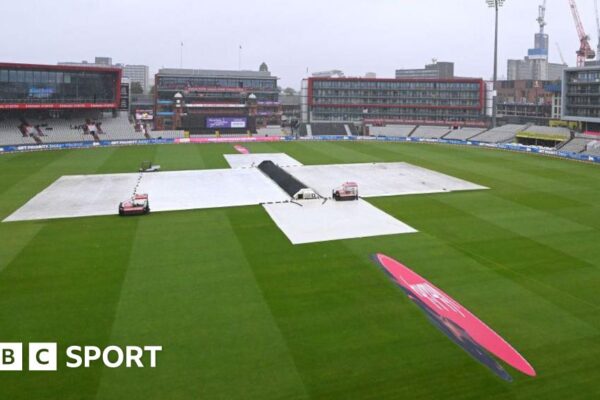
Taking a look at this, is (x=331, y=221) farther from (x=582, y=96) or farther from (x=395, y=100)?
(x=395, y=100)

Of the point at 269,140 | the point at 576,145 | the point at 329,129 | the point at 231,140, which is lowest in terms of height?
the point at 576,145

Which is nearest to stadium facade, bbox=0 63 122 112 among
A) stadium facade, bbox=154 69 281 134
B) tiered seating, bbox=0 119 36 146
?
tiered seating, bbox=0 119 36 146

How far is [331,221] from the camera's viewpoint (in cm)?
3538

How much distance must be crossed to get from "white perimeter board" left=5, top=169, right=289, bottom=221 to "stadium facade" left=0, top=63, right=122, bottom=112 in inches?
1929

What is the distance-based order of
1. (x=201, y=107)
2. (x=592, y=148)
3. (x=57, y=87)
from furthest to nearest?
(x=201, y=107)
(x=57, y=87)
(x=592, y=148)

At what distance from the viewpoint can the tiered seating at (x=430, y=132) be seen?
11775cm

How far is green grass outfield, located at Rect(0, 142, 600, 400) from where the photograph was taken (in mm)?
15609

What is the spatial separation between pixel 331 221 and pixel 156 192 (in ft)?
64.6

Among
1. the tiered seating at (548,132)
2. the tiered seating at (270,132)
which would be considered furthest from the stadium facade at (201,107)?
the tiered seating at (548,132)

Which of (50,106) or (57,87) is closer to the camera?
(50,106)

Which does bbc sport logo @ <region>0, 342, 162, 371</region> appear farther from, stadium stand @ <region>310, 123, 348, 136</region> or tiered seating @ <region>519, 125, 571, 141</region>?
stadium stand @ <region>310, 123, 348, 136</region>

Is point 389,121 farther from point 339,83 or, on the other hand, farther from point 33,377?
point 33,377

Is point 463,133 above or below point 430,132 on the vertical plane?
below

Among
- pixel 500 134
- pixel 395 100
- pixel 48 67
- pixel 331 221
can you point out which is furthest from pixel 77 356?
pixel 395 100
